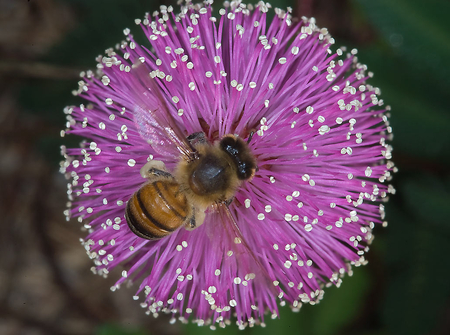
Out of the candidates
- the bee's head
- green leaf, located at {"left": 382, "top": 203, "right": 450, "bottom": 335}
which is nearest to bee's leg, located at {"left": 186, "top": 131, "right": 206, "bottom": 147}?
the bee's head

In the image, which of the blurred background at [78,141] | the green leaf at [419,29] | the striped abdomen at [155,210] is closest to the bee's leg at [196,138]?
the striped abdomen at [155,210]

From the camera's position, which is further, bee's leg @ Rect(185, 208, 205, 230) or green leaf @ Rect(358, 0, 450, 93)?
green leaf @ Rect(358, 0, 450, 93)

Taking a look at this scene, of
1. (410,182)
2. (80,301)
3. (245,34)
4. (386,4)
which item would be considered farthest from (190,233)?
(80,301)

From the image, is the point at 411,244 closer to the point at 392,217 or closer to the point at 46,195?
the point at 392,217

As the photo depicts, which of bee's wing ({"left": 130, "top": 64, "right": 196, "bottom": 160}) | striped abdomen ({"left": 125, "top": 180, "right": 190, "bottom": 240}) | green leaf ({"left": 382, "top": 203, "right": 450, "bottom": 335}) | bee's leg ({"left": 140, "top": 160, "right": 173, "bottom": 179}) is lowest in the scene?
green leaf ({"left": 382, "top": 203, "right": 450, "bottom": 335})

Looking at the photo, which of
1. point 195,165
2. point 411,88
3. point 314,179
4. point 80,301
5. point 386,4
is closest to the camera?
point 195,165

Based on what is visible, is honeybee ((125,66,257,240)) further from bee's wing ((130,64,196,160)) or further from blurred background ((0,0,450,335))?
blurred background ((0,0,450,335))
